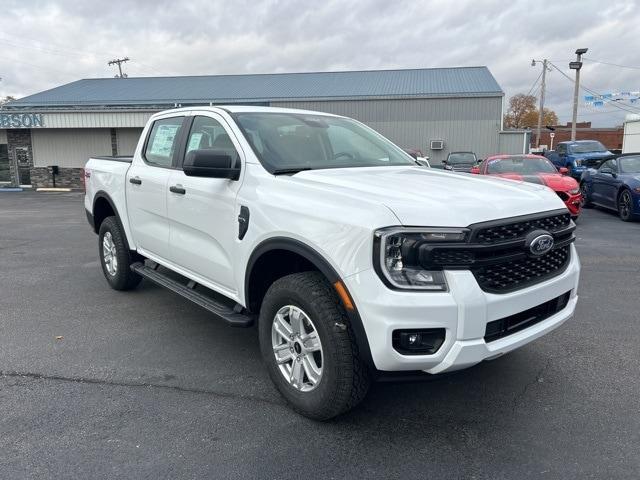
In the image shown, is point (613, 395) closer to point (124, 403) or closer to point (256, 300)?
point (256, 300)

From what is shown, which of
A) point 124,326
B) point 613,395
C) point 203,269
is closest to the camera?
point 613,395

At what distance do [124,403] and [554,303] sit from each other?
9.29 feet

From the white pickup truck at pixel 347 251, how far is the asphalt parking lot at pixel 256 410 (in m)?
0.38

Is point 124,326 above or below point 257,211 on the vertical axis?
below

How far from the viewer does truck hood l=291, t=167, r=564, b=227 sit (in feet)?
8.94

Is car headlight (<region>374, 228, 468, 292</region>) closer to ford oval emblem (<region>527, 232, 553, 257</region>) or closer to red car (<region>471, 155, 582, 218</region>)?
ford oval emblem (<region>527, 232, 553, 257</region>)

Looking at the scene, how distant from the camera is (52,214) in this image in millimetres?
14375

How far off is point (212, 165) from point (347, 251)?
125 cm

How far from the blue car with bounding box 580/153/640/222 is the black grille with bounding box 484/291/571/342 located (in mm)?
9223

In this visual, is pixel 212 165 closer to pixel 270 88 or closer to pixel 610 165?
pixel 610 165

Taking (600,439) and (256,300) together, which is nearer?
(600,439)

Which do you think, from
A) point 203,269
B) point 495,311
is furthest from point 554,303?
point 203,269

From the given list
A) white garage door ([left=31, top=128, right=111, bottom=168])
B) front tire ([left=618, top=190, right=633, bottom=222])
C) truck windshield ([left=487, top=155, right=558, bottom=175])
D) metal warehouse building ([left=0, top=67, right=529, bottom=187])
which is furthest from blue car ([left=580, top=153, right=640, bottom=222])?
white garage door ([left=31, top=128, right=111, bottom=168])

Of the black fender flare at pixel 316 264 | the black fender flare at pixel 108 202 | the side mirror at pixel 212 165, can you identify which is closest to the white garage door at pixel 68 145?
the black fender flare at pixel 108 202
